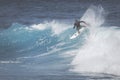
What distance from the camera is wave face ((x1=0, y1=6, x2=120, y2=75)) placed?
835 inches

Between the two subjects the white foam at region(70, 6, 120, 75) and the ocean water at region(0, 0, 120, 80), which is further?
the white foam at region(70, 6, 120, 75)

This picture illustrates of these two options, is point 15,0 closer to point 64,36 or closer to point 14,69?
point 64,36

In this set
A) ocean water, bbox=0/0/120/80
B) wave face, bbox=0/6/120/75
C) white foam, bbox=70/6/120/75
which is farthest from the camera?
wave face, bbox=0/6/120/75

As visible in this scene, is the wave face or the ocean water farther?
the wave face

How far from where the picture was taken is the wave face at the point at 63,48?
21.2 m

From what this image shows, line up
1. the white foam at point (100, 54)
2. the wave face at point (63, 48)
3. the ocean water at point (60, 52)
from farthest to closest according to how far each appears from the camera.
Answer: the wave face at point (63, 48), the white foam at point (100, 54), the ocean water at point (60, 52)

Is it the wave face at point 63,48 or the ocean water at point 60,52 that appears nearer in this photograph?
the ocean water at point 60,52

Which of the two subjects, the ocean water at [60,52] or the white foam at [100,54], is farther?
the white foam at [100,54]

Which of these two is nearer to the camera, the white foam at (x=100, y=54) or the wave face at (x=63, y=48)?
the white foam at (x=100, y=54)

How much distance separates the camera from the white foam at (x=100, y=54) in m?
20.6

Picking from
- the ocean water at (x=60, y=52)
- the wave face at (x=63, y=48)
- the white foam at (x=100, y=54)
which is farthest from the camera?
the wave face at (x=63, y=48)

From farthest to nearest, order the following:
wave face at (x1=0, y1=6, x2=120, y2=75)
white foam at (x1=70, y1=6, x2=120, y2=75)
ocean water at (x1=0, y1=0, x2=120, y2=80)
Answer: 1. wave face at (x1=0, y1=6, x2=120, y2=75)
2. white foam at (x1=70, y1=6, x2=120, y2=75)
3. ocean water at (x1=0, y1=0, x2=120, y2=80)

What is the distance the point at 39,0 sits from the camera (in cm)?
6844

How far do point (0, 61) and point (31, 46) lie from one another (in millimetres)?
3905
